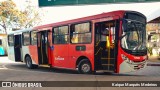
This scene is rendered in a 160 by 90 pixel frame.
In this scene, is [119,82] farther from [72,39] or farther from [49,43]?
[49,43]

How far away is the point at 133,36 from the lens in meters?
12.3

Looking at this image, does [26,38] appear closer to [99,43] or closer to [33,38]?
[33,38]

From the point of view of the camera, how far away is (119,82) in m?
9.91

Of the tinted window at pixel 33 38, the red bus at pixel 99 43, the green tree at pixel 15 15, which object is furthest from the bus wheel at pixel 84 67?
the green tree at pixel 15 15

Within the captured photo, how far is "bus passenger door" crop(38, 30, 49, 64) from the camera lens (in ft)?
55.1

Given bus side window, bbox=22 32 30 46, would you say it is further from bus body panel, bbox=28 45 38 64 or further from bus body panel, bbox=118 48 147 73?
bus body panel, bbox=118 48 147 73

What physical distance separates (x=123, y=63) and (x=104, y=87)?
310 cm

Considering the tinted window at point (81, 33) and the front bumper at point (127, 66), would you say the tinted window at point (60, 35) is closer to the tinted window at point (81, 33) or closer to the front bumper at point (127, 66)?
the tinted window at point (81, 33)

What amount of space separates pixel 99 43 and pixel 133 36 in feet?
5.20

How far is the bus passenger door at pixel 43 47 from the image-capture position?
16.8 m

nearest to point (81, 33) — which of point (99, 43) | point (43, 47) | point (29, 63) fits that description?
point (99, 43)

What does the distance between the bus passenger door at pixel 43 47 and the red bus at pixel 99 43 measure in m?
0.06

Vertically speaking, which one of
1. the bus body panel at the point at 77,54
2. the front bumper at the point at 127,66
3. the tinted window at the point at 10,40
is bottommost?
the front bumper at the point at 127,66

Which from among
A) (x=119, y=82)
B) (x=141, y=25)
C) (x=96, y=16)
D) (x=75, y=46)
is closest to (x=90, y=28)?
(x=96, y=16)
